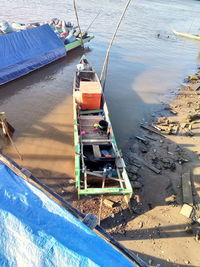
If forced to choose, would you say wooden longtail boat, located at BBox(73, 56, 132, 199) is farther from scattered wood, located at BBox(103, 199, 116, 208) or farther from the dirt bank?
the dirt bank

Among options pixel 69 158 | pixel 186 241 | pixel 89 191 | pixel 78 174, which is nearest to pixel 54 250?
pixel 89 191

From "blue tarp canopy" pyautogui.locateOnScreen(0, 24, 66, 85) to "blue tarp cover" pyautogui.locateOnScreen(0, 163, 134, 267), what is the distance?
12.1m

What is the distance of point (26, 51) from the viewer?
1467 cm

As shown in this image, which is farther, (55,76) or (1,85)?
(55,76)

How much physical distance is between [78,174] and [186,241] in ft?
11.8

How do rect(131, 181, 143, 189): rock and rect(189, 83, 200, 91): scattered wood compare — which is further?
rect(189, 83, 200, 91): scattered wood

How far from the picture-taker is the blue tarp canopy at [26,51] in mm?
13157

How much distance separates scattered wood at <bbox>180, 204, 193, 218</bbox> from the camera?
5.98 meters

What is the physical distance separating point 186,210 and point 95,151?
3524 millimetres

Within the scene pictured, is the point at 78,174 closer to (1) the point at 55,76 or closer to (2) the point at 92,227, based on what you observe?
(2) the point at 92,227

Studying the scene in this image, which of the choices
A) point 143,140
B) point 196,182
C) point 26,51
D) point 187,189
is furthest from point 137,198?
point 26,51

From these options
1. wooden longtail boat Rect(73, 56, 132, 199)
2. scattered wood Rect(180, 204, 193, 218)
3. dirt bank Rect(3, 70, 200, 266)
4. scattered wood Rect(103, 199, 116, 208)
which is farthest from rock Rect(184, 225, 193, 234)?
scattered wood Rect(103, 199, 116, 208)

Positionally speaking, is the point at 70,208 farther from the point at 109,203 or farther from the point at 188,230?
the point at 188,230

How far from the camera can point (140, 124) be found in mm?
→ 10828
